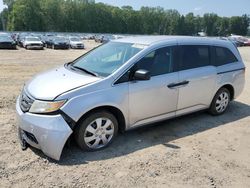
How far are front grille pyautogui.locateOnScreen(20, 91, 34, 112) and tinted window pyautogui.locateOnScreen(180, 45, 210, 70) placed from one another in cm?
263

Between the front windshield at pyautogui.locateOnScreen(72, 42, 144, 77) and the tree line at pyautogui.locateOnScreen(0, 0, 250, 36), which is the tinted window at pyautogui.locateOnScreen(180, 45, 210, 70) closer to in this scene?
the front windshield at pyautogui.locateOnScreen(72, 42, 144, 77)

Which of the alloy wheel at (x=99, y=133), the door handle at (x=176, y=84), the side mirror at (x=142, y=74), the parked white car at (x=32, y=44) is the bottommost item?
the parked white car at (x=32, y=44)

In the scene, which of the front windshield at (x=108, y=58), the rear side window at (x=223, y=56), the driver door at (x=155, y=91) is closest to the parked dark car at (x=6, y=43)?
the front windshield at (x=108, y=58)

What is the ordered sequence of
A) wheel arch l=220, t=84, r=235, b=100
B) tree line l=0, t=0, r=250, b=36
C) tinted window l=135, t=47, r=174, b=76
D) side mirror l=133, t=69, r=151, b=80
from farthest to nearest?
tree line l=0, t=0, r=250, b=36
wheel arch l=220, t=84, r=235, b=100
tinted window l=135, t=47, r=174, b=76
side mirror l=133, t=69, r=151, b=80

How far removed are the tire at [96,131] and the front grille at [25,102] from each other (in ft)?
2.45

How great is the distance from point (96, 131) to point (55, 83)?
928 millimetres

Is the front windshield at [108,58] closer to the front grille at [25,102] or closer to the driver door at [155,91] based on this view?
the driver door at [155,91]

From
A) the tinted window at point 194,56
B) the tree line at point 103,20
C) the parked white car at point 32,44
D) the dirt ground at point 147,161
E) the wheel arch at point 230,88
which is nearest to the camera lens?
the dirt ground at point 147,161

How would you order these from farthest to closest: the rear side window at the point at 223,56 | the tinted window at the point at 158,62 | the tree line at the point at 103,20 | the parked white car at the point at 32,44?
the tree line at the point at 103,20, the parked white car at the point at 32,44, the rear side window at the point at 223,56, the tinted window at the point at 158,62

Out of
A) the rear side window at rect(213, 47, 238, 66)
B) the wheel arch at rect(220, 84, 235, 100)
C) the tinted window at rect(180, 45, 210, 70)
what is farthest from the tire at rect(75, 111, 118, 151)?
the wheel arch at rect(220, 84, 235, 100)

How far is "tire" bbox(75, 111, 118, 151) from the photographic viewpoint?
13.3ft

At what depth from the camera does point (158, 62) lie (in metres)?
4.80

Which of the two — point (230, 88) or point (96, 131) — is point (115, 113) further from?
point (230, 88)

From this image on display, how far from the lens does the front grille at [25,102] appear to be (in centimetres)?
397
